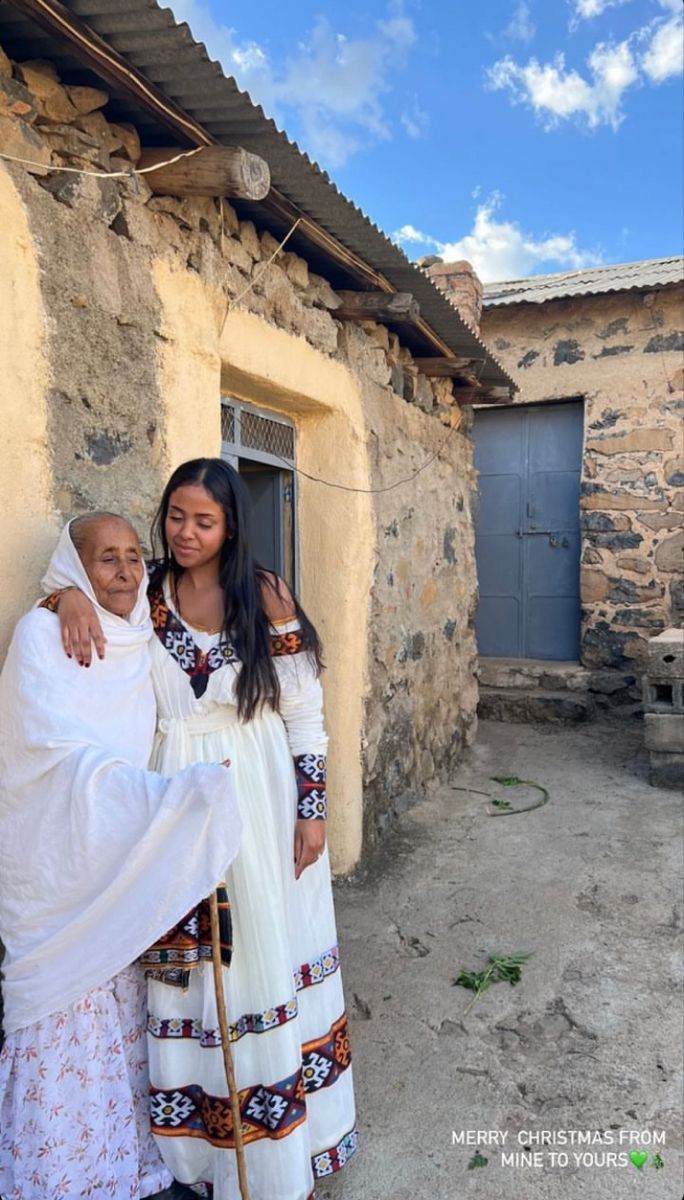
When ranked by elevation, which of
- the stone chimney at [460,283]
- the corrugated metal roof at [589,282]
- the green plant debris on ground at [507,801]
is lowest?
the green plant debris on ground at [507,801]

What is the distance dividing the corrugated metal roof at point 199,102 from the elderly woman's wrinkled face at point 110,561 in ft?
3.56

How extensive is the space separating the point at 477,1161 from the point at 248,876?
3.29ft

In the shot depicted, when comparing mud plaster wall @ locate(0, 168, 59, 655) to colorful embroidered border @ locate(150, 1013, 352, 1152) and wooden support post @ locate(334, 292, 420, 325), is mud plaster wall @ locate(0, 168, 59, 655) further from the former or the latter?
wooden support post @ locate(334, 292, 420, 325)

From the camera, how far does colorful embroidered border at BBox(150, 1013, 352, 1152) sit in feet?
5.89

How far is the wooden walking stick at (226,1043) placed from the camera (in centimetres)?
164

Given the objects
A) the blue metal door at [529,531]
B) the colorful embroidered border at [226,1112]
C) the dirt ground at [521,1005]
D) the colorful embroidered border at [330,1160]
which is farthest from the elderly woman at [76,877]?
the blue metal door at [529,531]

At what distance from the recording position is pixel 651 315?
6707 millimetres

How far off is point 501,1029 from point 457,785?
2.63 metres

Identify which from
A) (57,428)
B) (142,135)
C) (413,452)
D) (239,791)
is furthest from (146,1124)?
(413,452)

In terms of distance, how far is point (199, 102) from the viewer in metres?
2.19

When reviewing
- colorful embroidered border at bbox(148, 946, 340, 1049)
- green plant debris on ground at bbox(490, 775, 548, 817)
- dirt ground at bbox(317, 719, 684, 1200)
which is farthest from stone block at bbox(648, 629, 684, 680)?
colorful embroidered border at bbox(148, 946, 340, 1049)

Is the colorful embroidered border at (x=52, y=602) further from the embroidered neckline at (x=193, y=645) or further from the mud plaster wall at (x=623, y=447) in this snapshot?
the mud plaster wall at (x=623, y=447)

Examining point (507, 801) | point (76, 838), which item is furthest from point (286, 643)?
point (507, 801)

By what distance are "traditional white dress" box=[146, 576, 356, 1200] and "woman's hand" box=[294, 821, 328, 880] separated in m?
0.01
